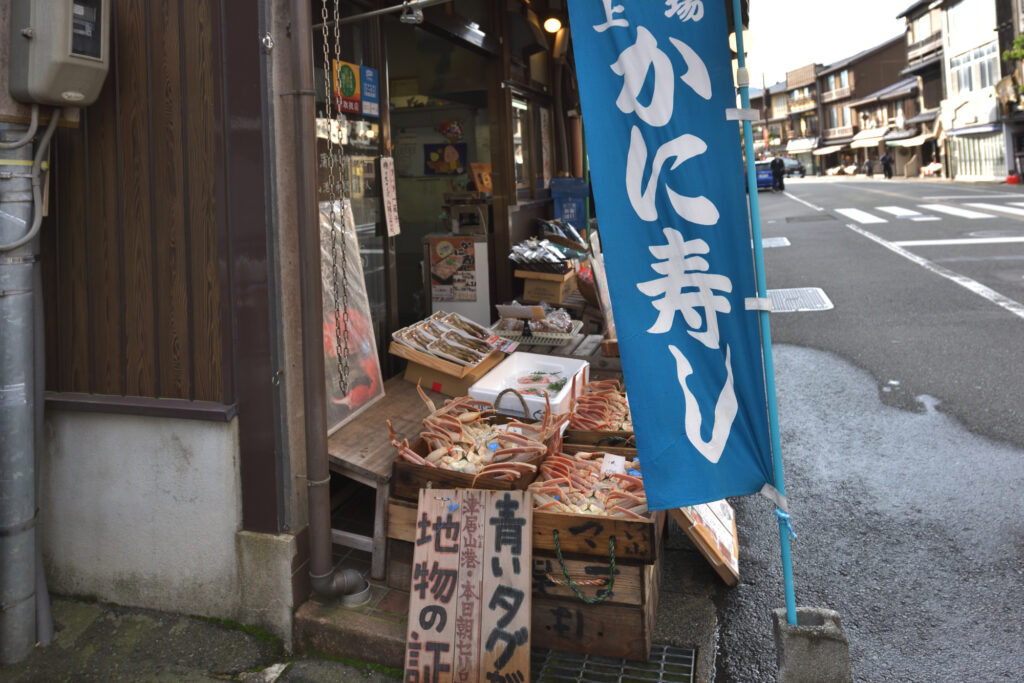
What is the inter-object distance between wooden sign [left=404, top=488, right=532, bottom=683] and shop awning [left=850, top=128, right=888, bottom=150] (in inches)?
3074

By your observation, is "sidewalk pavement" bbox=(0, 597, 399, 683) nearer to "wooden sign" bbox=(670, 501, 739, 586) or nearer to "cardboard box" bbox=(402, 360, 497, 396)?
"wooden sign" bbox=(670, 501, 739, 586)

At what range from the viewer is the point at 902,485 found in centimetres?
622

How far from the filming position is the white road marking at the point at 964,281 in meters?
12.1

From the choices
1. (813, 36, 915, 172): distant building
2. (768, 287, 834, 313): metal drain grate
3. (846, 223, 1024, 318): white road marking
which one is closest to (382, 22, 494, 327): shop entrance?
(768, 287, 834, 313): metal drain grate

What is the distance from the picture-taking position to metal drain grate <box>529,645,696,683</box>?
3.92 meters

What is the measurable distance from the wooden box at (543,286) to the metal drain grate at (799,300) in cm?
505

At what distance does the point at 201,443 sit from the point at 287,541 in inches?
28.5

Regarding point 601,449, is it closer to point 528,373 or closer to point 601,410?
point 601,410

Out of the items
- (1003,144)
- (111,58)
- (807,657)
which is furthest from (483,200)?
(1003,144)

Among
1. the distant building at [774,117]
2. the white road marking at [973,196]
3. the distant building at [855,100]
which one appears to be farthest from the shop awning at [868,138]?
the white road marking at [973,196]

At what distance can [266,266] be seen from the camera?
13.6ft

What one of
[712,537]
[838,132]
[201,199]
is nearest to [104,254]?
[201,199]

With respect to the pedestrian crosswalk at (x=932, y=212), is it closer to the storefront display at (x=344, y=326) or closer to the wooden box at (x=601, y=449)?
the wooden box at (x=601, y=449)

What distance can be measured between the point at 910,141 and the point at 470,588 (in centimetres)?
6926
